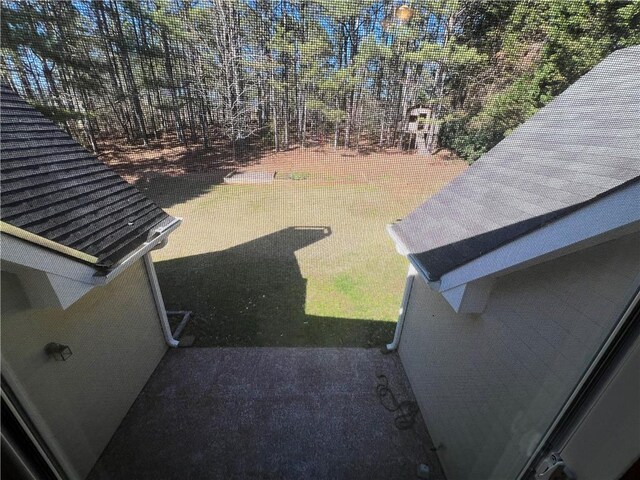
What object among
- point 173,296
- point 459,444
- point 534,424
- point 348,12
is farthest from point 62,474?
point 173,296

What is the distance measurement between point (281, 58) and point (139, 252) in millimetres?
1265

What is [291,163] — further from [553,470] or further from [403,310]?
[403,310]

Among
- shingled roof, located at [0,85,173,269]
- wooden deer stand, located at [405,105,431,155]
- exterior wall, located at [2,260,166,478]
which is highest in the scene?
wooden deer stand, located at [405,105,431,155]

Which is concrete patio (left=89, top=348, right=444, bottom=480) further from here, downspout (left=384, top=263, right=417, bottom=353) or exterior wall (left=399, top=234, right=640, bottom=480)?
exterior wall (left=399, top=234, right=640, bottom=480)

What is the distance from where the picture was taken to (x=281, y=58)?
2.45ft

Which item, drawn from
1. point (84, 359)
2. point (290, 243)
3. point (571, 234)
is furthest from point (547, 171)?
point (290, 243)

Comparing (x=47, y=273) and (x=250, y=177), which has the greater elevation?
(x=250, y=177)

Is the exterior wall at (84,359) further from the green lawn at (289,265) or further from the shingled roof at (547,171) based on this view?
the shingled roof at (547,171)

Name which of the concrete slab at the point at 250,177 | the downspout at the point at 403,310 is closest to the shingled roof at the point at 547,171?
the downspout at the point at 403,310

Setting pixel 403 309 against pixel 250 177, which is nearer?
pixel 250 177

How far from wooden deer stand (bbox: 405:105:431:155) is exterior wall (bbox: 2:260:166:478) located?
1117 mm

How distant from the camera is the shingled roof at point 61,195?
2.51ft

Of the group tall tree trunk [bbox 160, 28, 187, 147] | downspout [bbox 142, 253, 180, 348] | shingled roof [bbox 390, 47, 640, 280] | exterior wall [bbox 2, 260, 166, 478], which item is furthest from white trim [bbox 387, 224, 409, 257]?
downspout [bbox 142, 253, 180, 348]

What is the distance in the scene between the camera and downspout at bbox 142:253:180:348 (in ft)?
6.44
